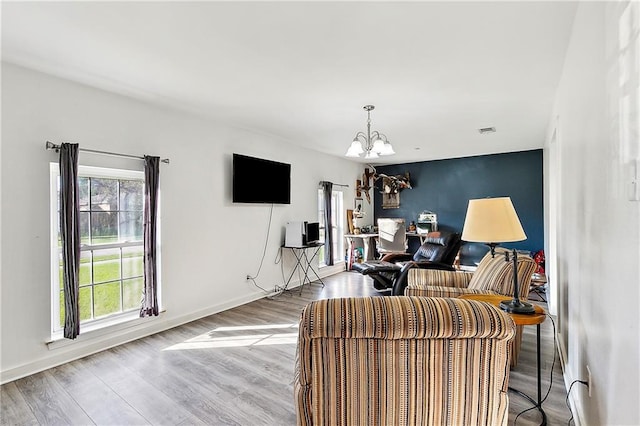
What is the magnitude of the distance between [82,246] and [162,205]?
0.83 m

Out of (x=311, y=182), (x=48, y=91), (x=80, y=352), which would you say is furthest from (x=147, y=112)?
(x=311, y=182)

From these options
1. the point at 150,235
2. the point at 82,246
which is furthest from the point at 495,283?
the point at 82,246

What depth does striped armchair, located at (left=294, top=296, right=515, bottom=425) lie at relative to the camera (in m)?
1.17

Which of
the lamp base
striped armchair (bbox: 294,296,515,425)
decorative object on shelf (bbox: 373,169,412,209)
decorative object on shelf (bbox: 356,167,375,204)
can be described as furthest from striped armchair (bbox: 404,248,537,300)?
decorative object on shelf (bbox: 356,167,375,204)

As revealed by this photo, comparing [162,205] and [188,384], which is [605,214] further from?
[162,205]

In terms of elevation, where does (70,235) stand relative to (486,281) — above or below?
above

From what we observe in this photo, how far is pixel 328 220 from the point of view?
20.5ft

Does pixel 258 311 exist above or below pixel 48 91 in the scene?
below

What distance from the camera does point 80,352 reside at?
2916 millimetres

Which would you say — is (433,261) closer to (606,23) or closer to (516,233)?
(516,233)

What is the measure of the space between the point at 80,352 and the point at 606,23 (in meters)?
4.17

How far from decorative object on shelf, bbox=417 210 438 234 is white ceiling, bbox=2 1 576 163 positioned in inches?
136

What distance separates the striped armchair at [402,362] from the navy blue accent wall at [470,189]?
589cm

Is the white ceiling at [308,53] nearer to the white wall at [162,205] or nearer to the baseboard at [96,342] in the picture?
the white wall at [162,205]
